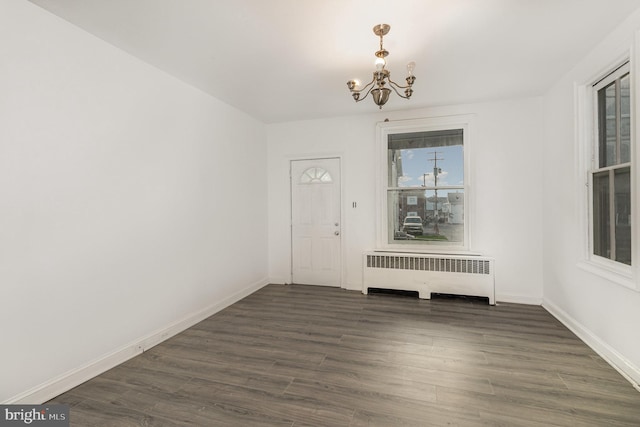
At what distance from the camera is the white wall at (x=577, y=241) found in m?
2.30

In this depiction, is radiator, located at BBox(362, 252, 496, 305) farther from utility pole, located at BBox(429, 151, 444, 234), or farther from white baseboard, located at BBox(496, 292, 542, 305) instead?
utility pole, located at BBox(429, 151, 444, 234)

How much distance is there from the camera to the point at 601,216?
9.25 feet

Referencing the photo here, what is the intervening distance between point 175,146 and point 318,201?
2402 mm

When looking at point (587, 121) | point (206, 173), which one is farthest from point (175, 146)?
point (587, 121)

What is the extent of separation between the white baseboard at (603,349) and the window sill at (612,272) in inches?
22.8

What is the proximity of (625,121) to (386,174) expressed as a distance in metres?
2.64

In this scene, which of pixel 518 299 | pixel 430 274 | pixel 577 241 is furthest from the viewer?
pixel 430 274

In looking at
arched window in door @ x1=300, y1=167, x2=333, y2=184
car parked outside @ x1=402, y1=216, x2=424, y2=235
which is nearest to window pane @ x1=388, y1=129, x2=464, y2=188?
car parked outside @ x1=402, y1=216, x2=424, y2=235

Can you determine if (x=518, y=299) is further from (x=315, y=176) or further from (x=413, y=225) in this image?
(x=315, y=176)

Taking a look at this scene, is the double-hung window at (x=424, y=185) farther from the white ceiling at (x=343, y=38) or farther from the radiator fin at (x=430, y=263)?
the white ceiling at (x=343, y=38)

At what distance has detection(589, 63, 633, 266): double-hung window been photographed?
2.48 m

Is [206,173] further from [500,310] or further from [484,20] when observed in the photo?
[500,310]

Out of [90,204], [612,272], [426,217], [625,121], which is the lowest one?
[612,272]

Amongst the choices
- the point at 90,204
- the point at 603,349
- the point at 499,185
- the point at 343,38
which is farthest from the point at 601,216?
the point at 90,204
